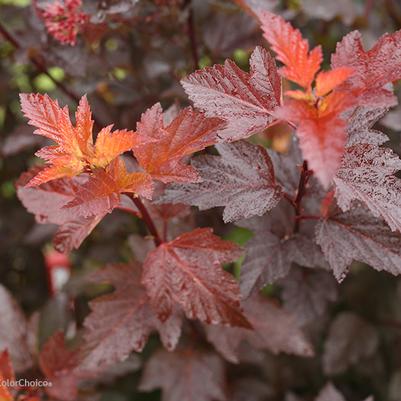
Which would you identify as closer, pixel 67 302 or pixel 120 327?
pixel 120 327

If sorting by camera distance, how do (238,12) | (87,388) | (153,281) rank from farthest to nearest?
(238,12)
(87,388)
(153,281)

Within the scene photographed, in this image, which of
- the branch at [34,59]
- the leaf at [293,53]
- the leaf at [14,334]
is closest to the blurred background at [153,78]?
the branch at [34,59]

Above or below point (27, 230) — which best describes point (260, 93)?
above

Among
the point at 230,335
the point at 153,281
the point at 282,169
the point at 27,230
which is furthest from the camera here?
the point at 27,230

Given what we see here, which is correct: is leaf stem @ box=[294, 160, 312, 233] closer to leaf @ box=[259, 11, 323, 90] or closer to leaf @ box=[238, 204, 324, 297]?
leaf @ box=[238, 204, 324, 297]

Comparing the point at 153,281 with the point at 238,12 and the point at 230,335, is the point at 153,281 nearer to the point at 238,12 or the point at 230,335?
the point at 230,335

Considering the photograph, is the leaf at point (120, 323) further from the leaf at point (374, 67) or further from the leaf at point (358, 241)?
the leaf at point (374, 67)

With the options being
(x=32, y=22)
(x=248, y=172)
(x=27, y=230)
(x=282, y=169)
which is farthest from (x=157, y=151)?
(x=27, y=230)

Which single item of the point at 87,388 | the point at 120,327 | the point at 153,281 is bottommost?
the point at 87,388
